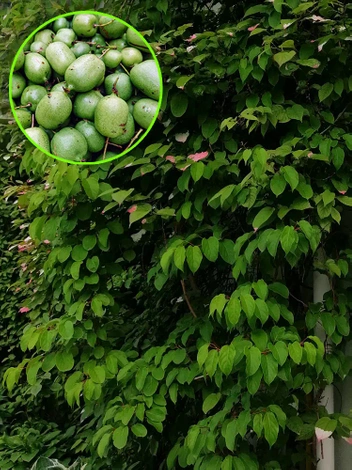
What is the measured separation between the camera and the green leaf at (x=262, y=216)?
203cm

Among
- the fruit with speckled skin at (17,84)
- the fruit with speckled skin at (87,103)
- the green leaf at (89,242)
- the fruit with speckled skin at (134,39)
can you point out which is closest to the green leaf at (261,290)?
the green leaf at (89,242)

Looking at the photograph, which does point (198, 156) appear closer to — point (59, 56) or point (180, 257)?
point (180, 257)

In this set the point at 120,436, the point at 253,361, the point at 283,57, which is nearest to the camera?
the point at 253,361

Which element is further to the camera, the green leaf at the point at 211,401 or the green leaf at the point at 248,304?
the green leaf at the point at 211,401

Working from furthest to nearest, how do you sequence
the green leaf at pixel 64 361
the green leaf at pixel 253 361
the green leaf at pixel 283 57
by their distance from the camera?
1. the green leaf at pixel 64 361
2. the green leaf at pixel 283 57
3. the green leaf at pixel 253 361

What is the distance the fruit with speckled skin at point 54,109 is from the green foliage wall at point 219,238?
18 centimetres

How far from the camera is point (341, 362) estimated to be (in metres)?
2.19

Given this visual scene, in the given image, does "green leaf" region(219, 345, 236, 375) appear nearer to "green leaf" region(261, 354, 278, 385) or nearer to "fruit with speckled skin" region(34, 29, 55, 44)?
"green leaf" region(261, 354, 278, 385)

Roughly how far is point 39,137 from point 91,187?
8.8 inches

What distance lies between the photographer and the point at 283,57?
2016 mm

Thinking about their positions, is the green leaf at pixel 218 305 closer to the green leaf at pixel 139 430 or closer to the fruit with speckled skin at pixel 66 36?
the green leaf at pixel 139 430

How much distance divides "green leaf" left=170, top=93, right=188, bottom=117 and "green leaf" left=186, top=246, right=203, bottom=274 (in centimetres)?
46

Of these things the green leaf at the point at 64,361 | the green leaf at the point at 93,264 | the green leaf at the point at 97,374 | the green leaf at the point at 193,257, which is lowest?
the green leaf at the point at 64,361

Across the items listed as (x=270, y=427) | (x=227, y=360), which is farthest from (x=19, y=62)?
(x=270, y=427)
